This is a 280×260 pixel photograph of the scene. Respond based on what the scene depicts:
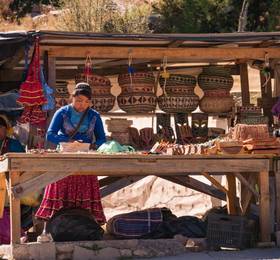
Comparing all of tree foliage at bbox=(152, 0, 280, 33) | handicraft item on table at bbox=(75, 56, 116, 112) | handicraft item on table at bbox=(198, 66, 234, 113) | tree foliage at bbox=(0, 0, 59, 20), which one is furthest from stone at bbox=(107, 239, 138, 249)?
tree foliage at bbox=(0, 0, 59, 20)

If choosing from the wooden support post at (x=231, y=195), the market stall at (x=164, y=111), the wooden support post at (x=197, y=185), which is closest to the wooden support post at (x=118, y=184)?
the market stall at (x=164, y=111)

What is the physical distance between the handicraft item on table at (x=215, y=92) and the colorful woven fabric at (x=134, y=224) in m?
2.72

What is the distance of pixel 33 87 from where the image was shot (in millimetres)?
9023

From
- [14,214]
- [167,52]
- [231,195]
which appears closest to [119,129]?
[167,52]

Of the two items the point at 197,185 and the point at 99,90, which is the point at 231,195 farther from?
the point at 99,90

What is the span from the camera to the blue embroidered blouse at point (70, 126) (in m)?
7.95

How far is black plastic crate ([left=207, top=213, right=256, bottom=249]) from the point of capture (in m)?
8.10

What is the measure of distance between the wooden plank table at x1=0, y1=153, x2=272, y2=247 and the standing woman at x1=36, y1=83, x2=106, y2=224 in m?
0.21

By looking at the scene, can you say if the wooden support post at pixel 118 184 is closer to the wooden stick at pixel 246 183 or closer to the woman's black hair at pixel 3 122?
the woman's black hair at pixel 3 122

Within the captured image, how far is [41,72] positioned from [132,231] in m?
2.13

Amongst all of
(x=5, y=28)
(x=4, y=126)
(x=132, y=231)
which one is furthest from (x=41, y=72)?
(x=5, y=28)

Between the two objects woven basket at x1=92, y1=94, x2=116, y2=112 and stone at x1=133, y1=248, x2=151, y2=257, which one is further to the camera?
woven basket at x1=92, y1=94, x2=116, y2=112

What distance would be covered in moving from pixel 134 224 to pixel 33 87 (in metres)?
1.93

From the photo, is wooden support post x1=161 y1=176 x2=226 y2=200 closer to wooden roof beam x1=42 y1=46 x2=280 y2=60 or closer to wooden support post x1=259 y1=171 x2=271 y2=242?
wooden roof beam x1=42 y1=46 x2=280 y2=60
